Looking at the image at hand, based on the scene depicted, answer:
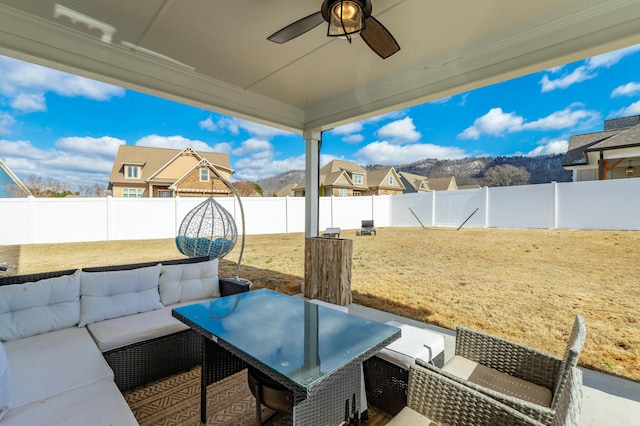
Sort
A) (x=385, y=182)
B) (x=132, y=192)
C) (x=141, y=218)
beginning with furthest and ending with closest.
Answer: (x=132, y=192), (x=141, y=218), (x=385, y=182)

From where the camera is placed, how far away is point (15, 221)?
507 centimetres

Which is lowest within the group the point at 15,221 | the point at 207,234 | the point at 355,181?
the point at 207,234

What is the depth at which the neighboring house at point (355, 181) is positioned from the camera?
543 cm

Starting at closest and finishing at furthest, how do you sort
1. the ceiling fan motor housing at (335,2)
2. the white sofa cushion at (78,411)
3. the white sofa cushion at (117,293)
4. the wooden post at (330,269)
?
the white sofa cushion at (78,411) → the ceiling fan motor housing at (335,2) → the white sofa cushion at (117,293) → the wooden post at (330,269)

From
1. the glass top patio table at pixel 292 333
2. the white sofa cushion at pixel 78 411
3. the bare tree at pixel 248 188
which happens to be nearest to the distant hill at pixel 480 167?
the glass top patio table at pixel 292 333

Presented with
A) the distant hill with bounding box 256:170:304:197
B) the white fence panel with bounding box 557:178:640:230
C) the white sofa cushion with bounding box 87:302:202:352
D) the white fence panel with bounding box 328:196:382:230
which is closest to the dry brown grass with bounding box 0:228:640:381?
the white fence panel with bounding box 557:178:640:230

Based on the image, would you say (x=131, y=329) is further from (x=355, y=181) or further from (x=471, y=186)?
(x=355, y=181)

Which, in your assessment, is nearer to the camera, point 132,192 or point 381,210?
point 381,210

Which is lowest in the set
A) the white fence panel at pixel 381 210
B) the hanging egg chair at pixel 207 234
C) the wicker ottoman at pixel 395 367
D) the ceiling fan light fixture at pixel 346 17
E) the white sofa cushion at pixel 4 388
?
the wicker ottoman at pixel 395 367

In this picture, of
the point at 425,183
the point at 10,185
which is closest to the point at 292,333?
the point at 425,183

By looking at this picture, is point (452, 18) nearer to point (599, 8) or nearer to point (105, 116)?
point (599, 8)

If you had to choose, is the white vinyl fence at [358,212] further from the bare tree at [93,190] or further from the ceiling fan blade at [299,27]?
the ceiling fan blade at [299,27]

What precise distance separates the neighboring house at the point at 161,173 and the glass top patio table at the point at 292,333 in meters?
8.35

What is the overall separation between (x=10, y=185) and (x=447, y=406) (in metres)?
7.07
